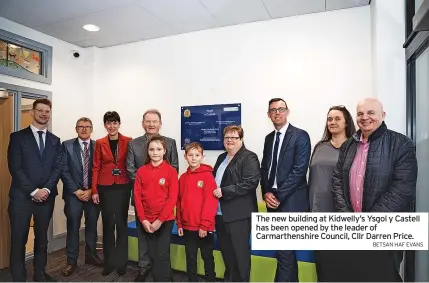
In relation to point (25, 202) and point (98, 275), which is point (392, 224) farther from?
point (25, 202)

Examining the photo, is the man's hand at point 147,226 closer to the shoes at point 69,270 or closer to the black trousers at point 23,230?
the black trousers at point 23,230

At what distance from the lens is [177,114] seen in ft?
12.1

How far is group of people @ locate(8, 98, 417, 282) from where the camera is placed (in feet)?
5.61

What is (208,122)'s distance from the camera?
11.6 ft

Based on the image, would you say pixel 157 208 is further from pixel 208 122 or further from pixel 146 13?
pixel 146 13

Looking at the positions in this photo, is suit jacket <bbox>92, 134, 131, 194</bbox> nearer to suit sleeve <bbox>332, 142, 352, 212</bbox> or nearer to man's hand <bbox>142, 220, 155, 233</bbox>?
man's hand <bbox>142, 220, 155, 233</bbox>

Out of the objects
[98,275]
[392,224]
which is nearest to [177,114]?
[98,275]

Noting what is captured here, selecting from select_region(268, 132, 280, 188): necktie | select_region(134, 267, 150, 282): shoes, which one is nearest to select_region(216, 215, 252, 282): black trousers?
select_region(268, 132, 280, 188): necktie

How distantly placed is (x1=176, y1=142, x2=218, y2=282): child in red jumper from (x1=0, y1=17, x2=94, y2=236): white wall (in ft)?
6.89

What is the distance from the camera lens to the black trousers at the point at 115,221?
2.75 m

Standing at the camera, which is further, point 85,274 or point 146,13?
point 146,13

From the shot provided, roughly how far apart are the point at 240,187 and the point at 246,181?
67mm

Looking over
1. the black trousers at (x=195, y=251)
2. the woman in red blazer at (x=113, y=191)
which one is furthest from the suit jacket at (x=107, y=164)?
the black trousers at (x=195, y=251)

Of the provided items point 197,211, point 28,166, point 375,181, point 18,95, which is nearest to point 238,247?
point 197,211
